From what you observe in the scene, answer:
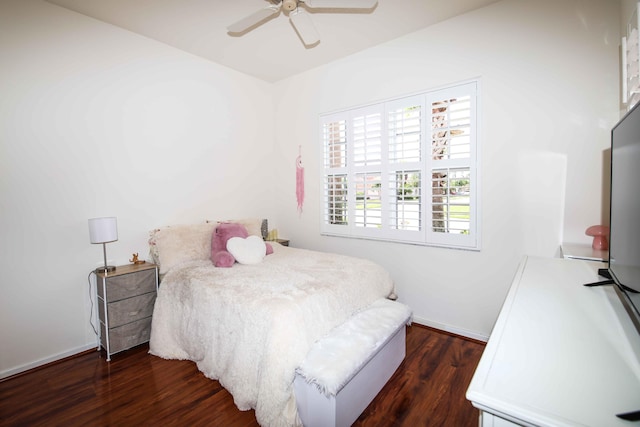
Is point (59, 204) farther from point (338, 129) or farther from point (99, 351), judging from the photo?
point (338, 129)

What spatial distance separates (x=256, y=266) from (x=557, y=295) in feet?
6.68

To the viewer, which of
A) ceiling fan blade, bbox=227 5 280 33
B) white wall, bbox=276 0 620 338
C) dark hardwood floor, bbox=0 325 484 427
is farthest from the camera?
white wall, bbox=276 0 620 338

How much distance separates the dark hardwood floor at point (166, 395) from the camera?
5.56ft

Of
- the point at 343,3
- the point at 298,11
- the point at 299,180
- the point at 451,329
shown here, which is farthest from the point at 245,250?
the point at 343,3

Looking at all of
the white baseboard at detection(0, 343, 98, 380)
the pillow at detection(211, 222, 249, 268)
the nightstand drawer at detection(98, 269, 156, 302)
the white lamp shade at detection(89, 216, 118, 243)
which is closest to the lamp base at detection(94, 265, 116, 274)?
the nightstand drawer at detection(98, 269, 156, 302)

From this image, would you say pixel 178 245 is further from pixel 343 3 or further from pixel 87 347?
pixel 343 3

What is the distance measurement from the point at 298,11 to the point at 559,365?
2.39 m

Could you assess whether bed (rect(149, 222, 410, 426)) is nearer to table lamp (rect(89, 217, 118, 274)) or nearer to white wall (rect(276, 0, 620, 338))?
table lamp (rect(89, 217, 118, 274))

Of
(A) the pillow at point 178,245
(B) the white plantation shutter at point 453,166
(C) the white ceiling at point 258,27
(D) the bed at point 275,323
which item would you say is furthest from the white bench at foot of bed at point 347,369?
(C) the white ceiling at point 258,27

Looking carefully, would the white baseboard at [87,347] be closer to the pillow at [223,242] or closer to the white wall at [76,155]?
the white wall at [76,155]

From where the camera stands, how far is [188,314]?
2.19 metres

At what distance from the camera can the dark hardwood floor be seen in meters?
1.70

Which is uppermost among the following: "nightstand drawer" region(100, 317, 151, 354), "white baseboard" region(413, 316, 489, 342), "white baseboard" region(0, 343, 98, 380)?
"nightstand drawer" region(100, 317, 151, 354)

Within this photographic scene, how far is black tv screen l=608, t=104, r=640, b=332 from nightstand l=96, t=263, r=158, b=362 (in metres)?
2.99
